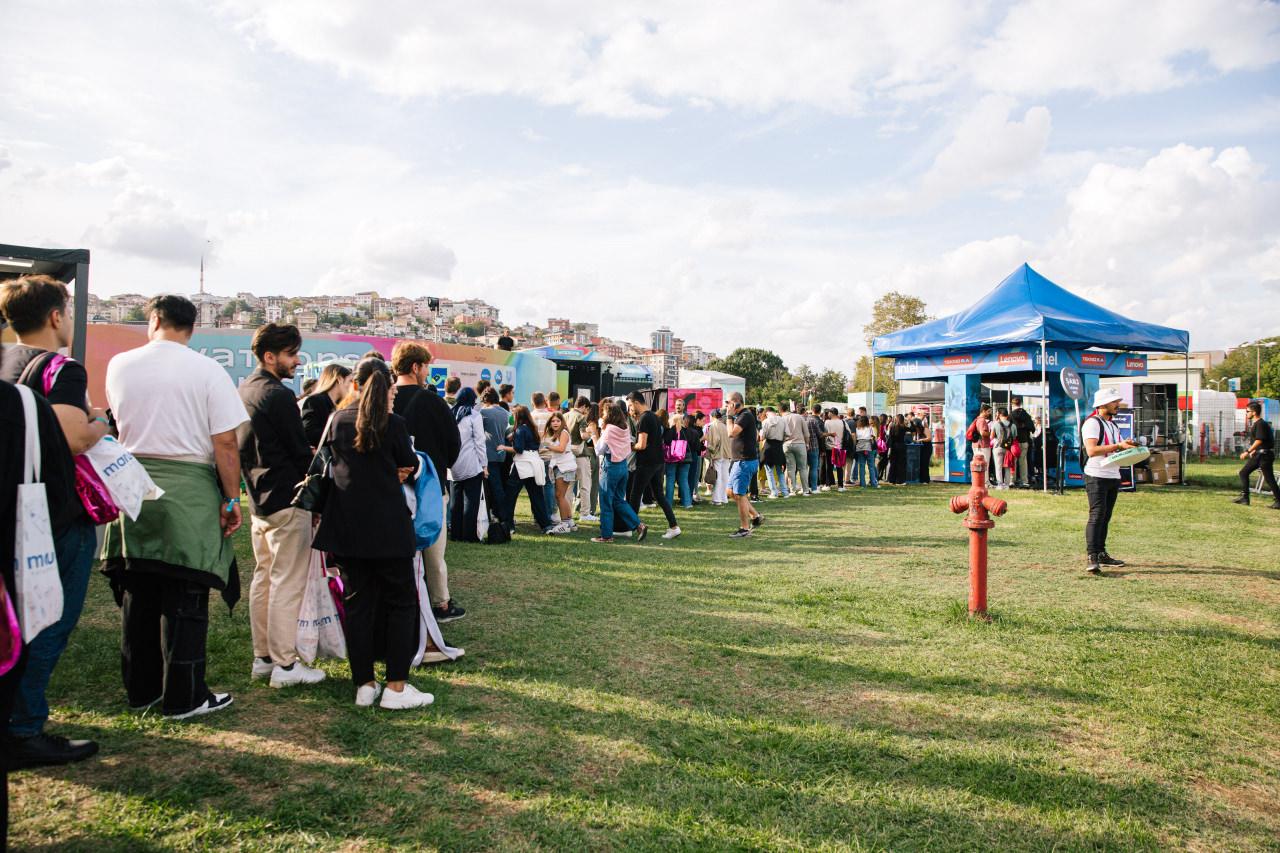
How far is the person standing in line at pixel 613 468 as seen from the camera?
8945mm

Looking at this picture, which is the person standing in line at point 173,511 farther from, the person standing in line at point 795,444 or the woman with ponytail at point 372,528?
the person standing in line at point 795,444

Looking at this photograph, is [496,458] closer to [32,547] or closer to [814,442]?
[32,547]

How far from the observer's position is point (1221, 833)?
→ 9.41 feet

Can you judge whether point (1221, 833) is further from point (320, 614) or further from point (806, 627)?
point (320, 614)

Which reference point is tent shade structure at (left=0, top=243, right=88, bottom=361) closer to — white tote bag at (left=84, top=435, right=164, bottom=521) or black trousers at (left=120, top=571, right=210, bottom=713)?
black trousers at (left=120, top=571, right=210, bottom=713)

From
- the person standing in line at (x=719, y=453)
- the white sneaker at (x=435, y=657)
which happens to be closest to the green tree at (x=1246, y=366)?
the person standing in line at (x=719, y=453)

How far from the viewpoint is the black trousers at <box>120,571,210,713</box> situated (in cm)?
354

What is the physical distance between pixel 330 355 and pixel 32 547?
14.8 m

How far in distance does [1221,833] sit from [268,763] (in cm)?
382

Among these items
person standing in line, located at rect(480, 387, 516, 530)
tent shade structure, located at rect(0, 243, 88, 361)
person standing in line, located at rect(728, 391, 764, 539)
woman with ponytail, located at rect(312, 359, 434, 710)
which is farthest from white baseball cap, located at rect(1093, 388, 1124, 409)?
tent shade structure, located at rect(0, 243, 88, 361)

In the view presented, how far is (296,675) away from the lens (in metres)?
4.12

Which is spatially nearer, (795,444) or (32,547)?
(32,547)

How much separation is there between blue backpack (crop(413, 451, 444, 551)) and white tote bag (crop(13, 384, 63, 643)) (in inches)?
72.3

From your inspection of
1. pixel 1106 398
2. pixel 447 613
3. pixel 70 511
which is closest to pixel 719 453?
pixel 1106 398
